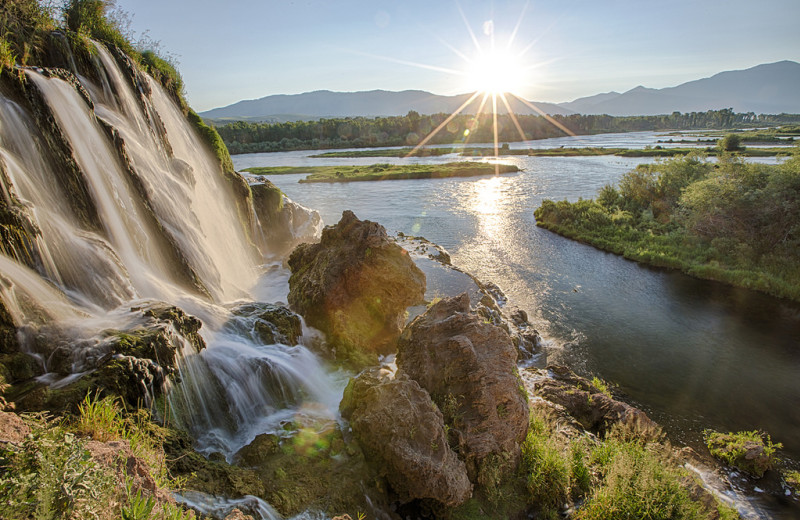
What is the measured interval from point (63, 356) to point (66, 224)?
3790 millimetres

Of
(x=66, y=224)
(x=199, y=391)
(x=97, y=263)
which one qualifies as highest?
(x=66, y=224)

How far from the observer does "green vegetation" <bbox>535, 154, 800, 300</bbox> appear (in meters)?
24.2

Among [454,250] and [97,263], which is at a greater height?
[97,263]

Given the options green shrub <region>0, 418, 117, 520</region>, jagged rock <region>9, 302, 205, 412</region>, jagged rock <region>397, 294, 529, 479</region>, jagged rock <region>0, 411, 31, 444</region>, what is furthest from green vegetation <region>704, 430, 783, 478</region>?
jagged rock <region>0, 411, 31, 444</region>

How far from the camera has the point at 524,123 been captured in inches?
6713

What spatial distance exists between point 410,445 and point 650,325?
16.5 metres

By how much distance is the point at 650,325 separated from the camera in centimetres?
1956

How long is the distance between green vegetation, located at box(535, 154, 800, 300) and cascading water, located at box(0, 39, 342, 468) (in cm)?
2485

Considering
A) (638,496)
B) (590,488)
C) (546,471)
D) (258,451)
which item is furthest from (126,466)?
(590,488)

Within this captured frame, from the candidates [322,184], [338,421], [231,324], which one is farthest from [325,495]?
[322,184]

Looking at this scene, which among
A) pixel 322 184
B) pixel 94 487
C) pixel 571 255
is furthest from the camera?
pixel 322 184

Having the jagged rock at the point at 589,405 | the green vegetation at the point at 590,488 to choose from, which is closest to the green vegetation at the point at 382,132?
the jagged rock at the point at 589,405

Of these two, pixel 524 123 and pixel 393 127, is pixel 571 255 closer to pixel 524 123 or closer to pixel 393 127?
pixel 393 127

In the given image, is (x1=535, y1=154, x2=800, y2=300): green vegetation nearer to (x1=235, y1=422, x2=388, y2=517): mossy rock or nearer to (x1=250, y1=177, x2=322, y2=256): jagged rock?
(x1=250, y1=177, x2=322, y2=256): jagged rock
